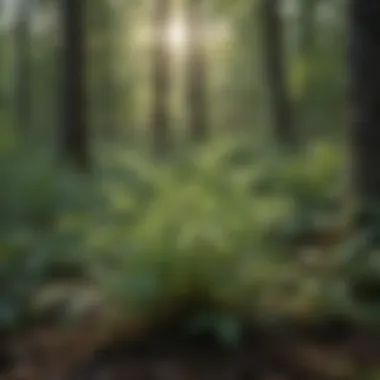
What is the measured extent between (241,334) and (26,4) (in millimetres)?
18896

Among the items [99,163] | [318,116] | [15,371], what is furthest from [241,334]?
[318,116]

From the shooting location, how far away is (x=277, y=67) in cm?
1503

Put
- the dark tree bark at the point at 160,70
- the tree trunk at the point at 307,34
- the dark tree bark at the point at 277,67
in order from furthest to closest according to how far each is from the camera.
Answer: the dark tree bark at the point at 160,70, the tree trunk at the point at 307,34, the dark tree bark at the point at 277,67

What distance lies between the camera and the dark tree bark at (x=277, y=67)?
1484 cm

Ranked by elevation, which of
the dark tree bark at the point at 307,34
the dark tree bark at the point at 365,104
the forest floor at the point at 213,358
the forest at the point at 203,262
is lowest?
the forest floor at the point at 213,358

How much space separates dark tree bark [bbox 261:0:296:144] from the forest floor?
1009 centimetres

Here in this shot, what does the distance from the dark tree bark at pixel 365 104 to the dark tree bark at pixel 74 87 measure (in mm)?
5288

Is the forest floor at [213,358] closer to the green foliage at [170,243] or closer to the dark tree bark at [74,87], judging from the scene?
the green foliage at [170,243]

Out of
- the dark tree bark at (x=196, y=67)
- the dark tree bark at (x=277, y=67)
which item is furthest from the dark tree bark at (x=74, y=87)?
the dark tree bark at (x=196, y=67)

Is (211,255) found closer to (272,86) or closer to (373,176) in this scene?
(373,176)

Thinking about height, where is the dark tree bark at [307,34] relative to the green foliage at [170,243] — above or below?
above

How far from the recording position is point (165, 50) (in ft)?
74.0

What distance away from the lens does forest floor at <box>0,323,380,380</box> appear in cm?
428

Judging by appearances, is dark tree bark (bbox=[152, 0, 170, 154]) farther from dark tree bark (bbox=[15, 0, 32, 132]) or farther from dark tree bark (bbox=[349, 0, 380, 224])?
dark tree bark (bbox=[349, 0, 380, 224])
